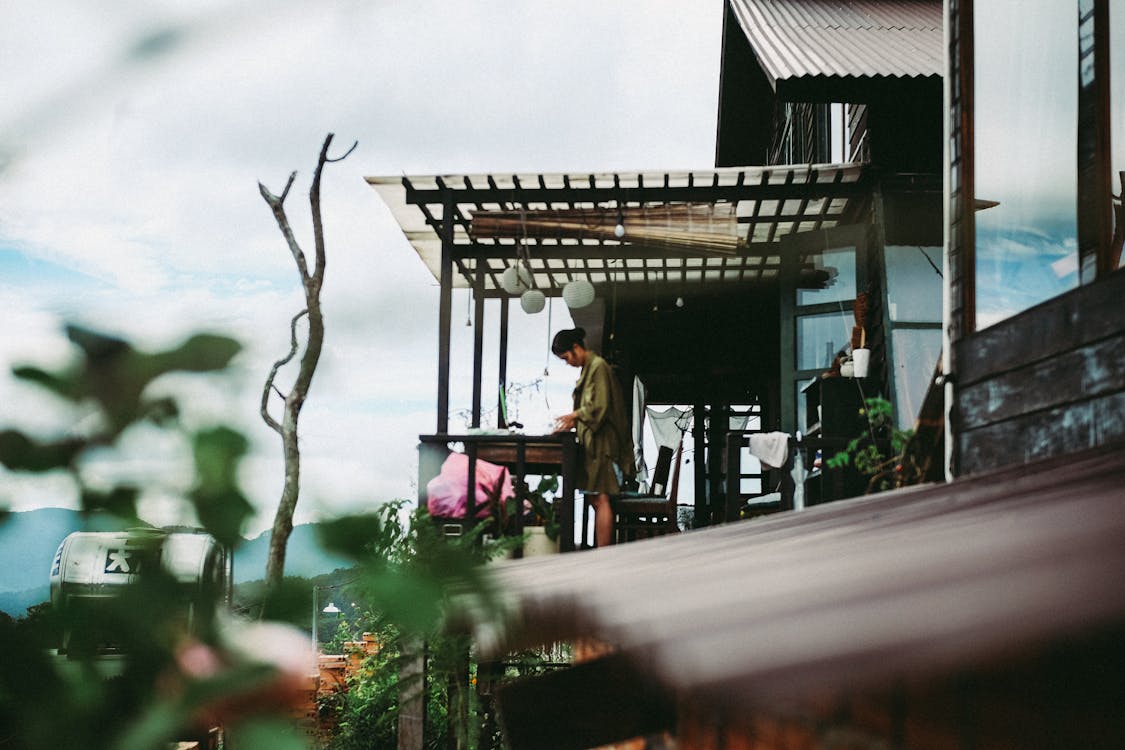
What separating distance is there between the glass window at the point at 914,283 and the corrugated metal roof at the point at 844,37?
1.29 m

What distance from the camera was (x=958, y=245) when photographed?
3.62 meters

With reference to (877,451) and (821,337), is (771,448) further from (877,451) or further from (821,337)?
(821,337)

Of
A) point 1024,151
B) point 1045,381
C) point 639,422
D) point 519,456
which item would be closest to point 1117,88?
point 1024,151

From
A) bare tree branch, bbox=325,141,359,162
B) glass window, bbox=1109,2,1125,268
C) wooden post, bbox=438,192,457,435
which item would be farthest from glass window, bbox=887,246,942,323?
bare tree branch, bbox=325,141,359,162

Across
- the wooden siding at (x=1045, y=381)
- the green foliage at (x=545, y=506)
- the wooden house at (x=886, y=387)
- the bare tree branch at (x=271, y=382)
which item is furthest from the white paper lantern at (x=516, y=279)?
the bare tree branch at (x=271, y=382)

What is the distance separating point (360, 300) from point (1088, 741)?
70 centimetres

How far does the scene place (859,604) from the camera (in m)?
0.64

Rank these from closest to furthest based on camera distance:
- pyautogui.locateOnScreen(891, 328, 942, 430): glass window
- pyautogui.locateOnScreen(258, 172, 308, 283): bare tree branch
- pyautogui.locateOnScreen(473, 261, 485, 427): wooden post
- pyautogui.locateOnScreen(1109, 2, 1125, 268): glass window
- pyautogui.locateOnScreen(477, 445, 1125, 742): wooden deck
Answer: pyautogui.locateOnScreen(477, 445, 1125, 742): wooden deck → pyautogui.locateOnScreen(258, 172, 308, 283): bare tree branch → pyautogui.locateOnScreen(1109, 2, 1125, 268): glass window → pyautogui.locateOnScreen(891, 328, 942, 430): glass window → pyautogui.locateOnScreen(473, 261, 485, 427): wooden post

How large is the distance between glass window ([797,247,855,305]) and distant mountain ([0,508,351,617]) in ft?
26.5

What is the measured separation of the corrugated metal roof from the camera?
22.3 ft

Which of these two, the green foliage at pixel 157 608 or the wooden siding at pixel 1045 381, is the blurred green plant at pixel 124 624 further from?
the wooden siding at pixel 1045 381

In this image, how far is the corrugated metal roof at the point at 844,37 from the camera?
22.3ft

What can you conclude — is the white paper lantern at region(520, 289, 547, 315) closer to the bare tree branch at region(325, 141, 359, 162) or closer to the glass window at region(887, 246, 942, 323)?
the glass window at region(887, 246, 942, 323)

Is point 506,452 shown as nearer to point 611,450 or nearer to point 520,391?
point 611,450
